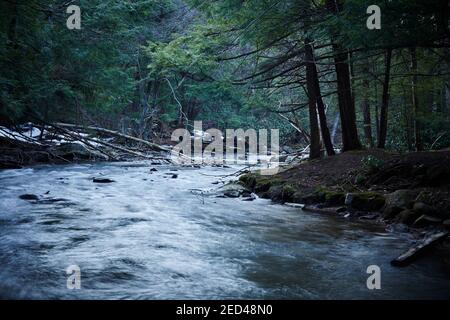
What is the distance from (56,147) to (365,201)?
15.3m

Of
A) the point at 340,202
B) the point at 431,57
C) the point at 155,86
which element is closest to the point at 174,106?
the point at 155,86

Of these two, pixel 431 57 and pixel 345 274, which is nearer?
pixel 345 274

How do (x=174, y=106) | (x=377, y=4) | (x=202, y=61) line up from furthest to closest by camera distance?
(x=174, y=106)
(x=202, y=61)
(x=377, y=4)

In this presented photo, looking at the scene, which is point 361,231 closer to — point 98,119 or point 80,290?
point 80,290

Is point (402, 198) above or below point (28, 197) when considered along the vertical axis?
above

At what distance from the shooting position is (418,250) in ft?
17.2

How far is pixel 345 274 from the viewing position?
4.77 m

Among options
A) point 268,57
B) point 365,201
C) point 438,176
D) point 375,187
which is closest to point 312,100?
point 268,57

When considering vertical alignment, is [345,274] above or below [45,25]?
below

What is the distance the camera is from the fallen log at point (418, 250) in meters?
5.08

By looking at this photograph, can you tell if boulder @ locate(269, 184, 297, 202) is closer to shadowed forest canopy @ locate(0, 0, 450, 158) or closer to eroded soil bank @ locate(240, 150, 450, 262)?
eroded soil bank @ locate(240, 150, 450, 262)

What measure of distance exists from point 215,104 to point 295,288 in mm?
36532

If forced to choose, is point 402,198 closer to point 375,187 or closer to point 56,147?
point 375,187

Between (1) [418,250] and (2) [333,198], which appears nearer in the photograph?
(1) [418,250]
